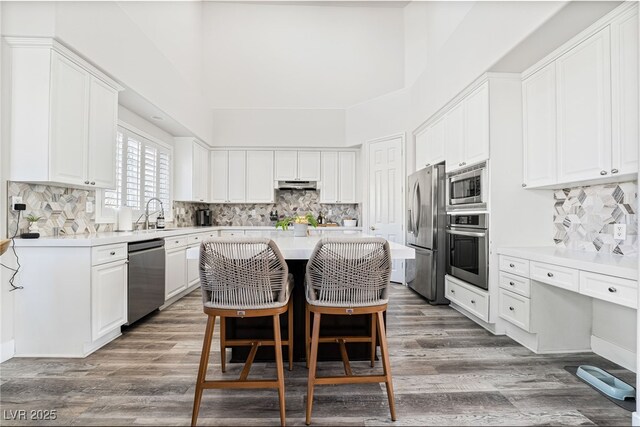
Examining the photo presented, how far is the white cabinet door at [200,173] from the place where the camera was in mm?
5484

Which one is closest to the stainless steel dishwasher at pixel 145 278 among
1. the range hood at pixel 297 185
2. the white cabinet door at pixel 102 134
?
the white cabinet door at pixel 102 134

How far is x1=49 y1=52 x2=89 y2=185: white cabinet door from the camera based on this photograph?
2582mm

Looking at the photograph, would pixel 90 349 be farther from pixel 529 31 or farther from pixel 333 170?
pixel 333 170

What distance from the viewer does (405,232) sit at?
5.13 m

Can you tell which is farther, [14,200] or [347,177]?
[347,177]

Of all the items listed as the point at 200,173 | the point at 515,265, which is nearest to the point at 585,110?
the point at 515,265

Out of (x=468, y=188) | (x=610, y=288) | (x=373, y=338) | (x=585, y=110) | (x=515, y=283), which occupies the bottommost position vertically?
(x=373, y=338)

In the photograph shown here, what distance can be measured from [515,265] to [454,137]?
158 centimetres

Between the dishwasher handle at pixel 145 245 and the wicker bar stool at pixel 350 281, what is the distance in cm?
204

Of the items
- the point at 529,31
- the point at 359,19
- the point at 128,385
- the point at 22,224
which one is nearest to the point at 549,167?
the point at 529,31

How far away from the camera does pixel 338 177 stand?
6258mm

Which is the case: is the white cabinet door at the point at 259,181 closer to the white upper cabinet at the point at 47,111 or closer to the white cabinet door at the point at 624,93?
the white upper cabinet at the point at 47,111

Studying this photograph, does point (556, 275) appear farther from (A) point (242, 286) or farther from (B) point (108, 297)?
(B) point (108, 297)

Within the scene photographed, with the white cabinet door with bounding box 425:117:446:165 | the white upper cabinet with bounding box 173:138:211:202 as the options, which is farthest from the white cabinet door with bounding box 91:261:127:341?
the white cabinet door with bounding box 425:117:446:165
